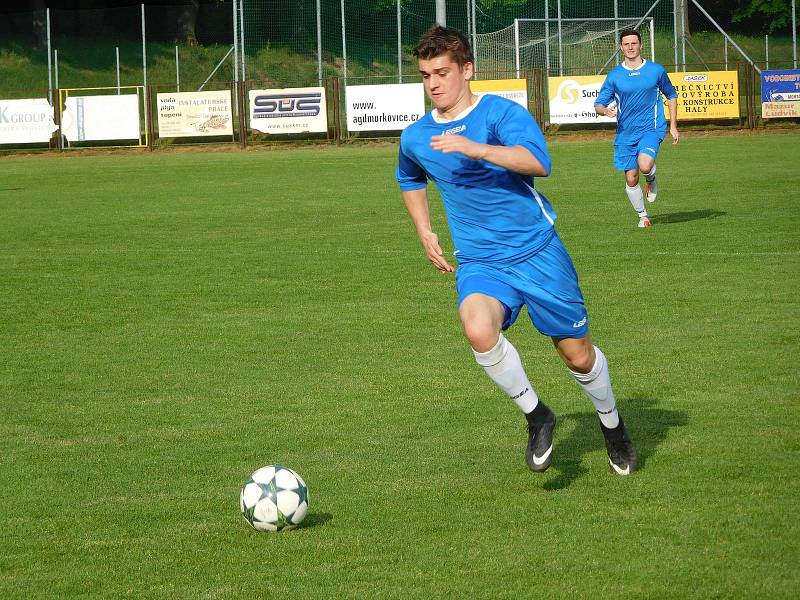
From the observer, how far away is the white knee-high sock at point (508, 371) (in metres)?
5.39

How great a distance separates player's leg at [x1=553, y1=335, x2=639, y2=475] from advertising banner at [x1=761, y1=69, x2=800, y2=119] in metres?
29.2

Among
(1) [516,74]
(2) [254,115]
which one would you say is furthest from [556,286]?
(1) [516,74]

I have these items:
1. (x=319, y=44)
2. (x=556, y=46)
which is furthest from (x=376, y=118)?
(x=556, y=46)

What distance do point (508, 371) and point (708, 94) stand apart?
29677 mm

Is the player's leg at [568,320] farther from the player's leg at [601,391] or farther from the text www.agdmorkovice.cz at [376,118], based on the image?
the text www.agdmorkovice.cz at [376,118]

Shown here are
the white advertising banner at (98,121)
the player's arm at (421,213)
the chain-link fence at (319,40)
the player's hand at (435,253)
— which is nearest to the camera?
the player's hand at (435,253)

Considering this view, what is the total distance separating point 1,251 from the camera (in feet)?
49.3

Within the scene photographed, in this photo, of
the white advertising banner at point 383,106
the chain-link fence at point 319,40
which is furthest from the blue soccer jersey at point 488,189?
the chain-link fence at point 319,40

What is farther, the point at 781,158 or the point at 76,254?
the point at 781,158

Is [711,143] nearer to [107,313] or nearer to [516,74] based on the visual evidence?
[516,74]

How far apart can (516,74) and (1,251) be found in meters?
26.3

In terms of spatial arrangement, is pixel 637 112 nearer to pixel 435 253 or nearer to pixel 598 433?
pixel 598 433

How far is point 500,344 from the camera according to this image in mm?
5395

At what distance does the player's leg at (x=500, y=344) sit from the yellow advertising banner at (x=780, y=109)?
29540mm
